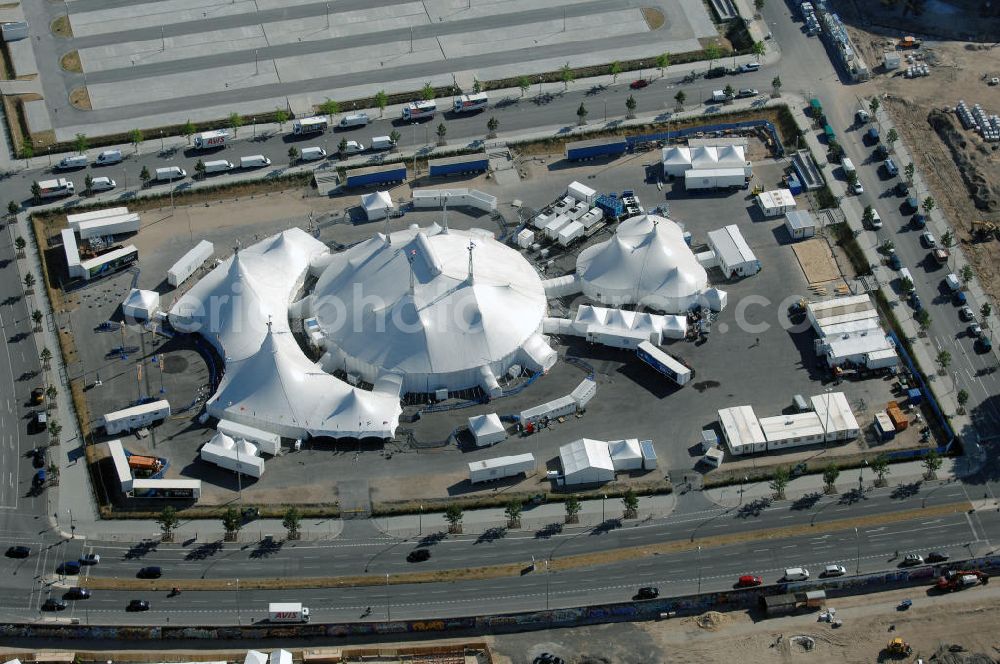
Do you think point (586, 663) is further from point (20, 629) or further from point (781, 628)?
point (20, 629)

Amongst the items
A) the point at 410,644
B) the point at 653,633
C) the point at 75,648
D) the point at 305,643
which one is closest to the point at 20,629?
the point at 75,648

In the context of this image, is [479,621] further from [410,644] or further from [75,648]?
[75,648]

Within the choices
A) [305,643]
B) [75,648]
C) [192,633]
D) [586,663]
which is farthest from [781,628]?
[75,648]

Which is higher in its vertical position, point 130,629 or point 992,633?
point 130,629

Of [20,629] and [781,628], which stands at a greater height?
[20,629]

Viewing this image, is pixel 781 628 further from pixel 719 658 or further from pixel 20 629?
pixel 20 629

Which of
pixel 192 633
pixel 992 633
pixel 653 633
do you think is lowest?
pixel 992 633

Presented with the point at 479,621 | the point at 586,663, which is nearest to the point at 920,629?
the point at 586,663
